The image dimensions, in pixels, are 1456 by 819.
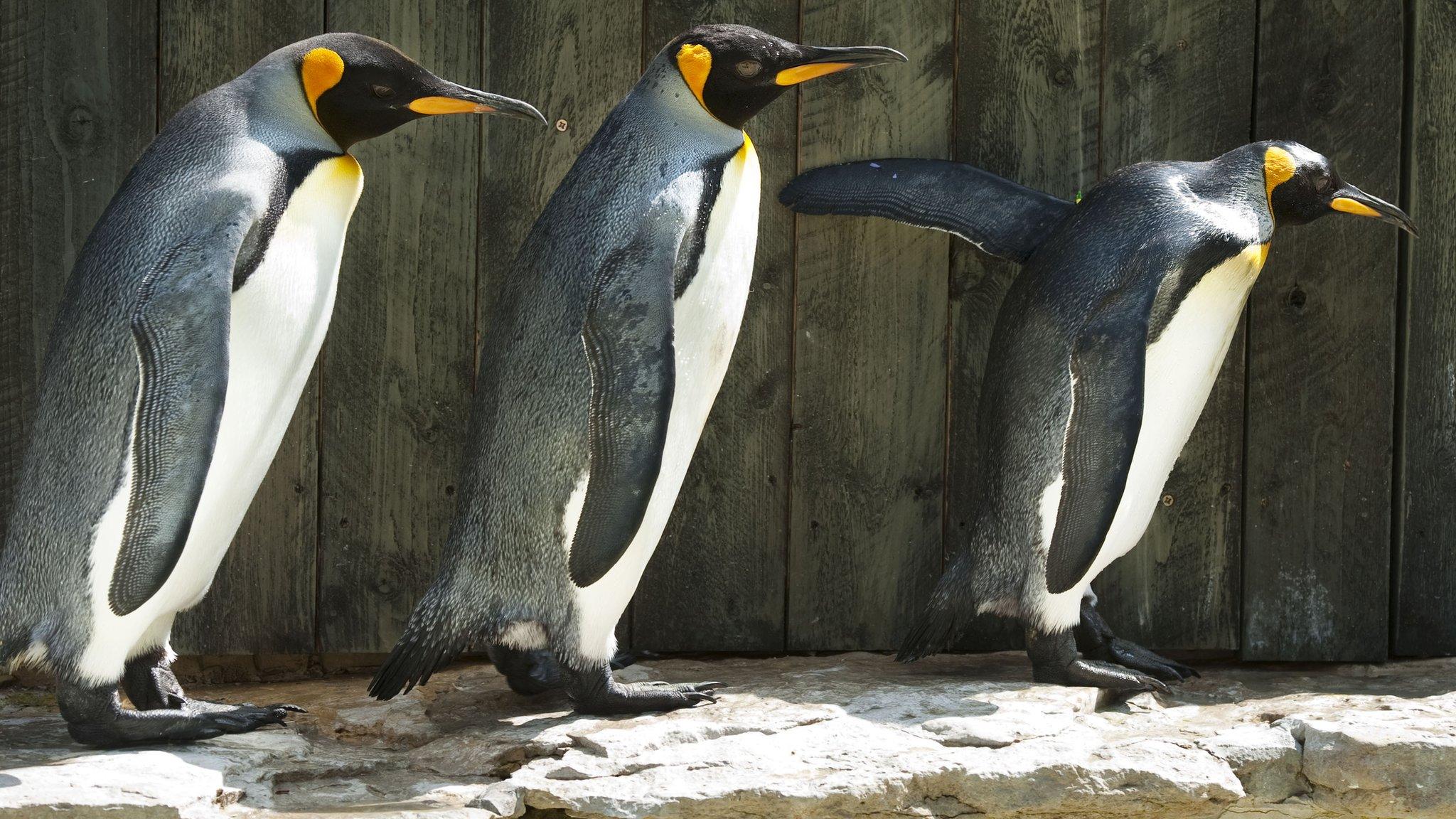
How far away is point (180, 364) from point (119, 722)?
0.52 m

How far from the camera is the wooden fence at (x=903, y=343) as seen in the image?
264 centimetres

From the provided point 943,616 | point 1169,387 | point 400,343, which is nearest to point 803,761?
point 943,616

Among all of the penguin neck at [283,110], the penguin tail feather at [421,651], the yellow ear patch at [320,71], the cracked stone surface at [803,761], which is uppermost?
the yellow ear patch at [320,71]

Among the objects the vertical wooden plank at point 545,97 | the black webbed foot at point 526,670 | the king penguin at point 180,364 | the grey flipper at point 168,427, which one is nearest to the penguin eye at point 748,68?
the king penguin at point 180,364

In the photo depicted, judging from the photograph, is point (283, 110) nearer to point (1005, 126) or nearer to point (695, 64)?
point (695, 64)

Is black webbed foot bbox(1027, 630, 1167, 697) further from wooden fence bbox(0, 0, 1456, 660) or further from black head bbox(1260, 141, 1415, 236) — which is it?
black head bbox(1260, 141, 1415, 236)

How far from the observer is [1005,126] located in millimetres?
2707

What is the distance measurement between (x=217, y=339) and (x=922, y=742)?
115 cm

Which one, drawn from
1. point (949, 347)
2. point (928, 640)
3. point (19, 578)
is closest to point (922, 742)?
point (928, 640)

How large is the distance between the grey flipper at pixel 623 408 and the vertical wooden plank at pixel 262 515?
732 mm

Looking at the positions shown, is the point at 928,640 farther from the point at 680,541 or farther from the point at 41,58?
the point at 41,58

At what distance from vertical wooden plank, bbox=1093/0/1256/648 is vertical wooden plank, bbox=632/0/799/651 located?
2.05 feet

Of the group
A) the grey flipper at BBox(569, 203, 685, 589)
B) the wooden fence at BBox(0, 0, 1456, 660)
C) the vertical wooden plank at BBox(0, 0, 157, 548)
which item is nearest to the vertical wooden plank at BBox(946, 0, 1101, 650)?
the wooden fence at BBox(0, 0, 1456, 660)

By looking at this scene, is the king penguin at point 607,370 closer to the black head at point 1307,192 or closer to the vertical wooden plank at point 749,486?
the vertical wooden plank at point 749,486
